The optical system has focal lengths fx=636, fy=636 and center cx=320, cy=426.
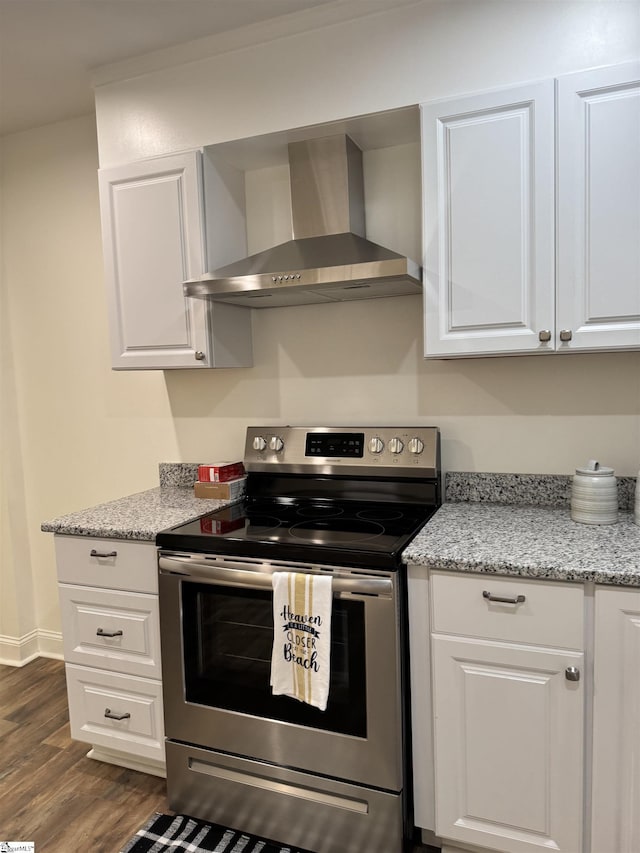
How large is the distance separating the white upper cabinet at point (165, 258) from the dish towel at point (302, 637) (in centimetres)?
95

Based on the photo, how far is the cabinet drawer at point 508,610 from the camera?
1.58 meters

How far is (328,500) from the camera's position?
7.72ft

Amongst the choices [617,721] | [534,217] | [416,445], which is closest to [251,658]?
[416,445]

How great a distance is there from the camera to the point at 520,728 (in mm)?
1650

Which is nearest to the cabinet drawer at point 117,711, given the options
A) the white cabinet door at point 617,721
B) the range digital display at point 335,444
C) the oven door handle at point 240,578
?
the oven door handle at point 240,578

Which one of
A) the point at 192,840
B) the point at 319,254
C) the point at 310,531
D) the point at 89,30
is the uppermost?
the point at 89,30

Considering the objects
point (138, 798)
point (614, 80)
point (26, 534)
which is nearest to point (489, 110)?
point (614, 80)

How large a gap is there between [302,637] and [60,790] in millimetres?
1188

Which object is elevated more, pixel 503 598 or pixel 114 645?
pixel 503 598

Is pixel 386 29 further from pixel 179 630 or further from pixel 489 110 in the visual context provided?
pixel 179 630

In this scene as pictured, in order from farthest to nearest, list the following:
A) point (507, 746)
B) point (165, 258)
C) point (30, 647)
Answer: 1. point (30, 647)
2. point (165, 258)
3. point (507, 746)

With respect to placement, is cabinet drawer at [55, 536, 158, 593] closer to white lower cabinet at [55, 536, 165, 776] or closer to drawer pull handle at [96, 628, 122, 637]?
white lower cabinet at [55, 536, 165, 776]

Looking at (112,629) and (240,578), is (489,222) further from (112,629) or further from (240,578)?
(112,629)

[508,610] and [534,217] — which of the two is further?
[534,217]
